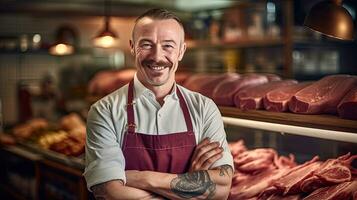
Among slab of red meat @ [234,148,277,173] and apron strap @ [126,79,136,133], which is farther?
slab of red meat @ [234,148,277,173]

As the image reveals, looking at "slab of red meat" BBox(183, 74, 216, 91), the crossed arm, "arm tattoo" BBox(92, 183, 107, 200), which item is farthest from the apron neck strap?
"slab of red meat" BBox(183, 74, 216, 91)

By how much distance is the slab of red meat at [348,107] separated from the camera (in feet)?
6.18

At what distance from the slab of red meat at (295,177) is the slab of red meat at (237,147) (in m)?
0.38

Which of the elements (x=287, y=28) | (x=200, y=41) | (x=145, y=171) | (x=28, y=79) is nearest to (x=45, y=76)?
(x=28, y=79)

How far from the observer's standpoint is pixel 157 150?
1.87 metres

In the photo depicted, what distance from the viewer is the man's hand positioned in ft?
6.14

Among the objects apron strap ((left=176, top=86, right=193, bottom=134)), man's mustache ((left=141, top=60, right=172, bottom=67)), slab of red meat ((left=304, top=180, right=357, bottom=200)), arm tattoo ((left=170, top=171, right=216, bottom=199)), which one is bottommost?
slab of red meat ((left=304, top=180, right=357, bottom=200))

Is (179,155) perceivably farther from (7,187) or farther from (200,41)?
(200,41)

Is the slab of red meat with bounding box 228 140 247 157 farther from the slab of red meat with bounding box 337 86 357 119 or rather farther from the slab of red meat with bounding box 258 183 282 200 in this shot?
the slab of red meat with bounding box 337 86 357 119

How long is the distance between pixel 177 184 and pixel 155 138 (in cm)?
19

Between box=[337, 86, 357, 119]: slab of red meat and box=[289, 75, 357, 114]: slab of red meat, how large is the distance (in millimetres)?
71

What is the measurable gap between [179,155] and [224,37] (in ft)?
11.3

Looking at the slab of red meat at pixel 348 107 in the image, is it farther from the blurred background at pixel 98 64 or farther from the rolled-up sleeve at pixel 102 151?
the rolled-up sleeve at pixel 102 151

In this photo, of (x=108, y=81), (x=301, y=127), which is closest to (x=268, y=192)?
(x=301, y=127)
